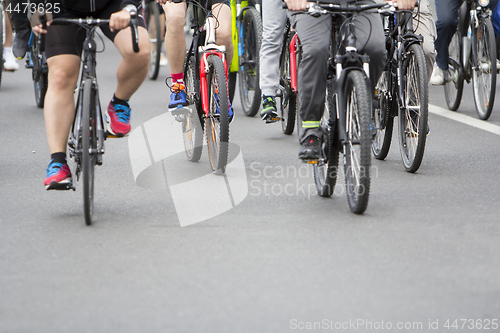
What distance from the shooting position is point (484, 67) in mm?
7438

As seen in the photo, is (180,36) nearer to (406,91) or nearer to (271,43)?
(271,43)

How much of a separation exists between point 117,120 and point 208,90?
106 cm

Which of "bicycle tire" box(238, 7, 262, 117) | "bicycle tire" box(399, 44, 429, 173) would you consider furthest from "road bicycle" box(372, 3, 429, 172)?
"bicycle tire" box(238, 7, 262, 117)

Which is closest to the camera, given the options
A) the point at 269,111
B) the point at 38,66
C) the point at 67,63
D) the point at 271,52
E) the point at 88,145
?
the point at 88,145

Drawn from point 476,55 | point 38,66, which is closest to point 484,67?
point 476,55

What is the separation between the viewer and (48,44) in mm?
4473

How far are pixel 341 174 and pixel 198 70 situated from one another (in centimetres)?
A: 136

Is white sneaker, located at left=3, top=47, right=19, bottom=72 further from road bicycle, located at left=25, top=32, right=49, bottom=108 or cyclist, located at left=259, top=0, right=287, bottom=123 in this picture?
cyclist, located at left=259, top=0, right=287, bottom=123

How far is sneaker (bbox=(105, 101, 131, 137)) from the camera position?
Answer: 479 centimetres

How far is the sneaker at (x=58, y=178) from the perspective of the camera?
442 centimetres

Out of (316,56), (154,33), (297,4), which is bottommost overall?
(154,33)

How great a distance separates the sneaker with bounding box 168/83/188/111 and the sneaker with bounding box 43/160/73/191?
1536mm

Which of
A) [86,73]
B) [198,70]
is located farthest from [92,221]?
[198,70]

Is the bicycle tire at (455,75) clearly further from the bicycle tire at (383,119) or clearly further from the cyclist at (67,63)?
the cyclist at (67,63)
